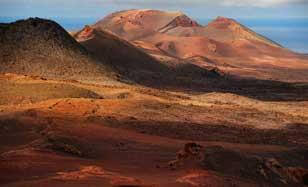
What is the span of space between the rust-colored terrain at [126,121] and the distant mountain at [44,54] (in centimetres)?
6

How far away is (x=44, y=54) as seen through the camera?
3784cm

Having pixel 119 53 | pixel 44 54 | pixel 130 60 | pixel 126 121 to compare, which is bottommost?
pixel 126 121

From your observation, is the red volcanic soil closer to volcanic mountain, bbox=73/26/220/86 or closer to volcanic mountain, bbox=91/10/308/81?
volcanic mountain, bbox=73/26/220/86

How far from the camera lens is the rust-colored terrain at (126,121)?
13.1 m

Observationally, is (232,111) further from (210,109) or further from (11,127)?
(11,127)

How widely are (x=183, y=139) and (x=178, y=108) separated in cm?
685

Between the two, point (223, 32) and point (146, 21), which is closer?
point (223, 32)

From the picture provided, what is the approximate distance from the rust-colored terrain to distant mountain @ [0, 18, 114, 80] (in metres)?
0.06

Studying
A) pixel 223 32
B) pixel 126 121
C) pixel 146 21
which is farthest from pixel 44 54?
pixel 146 21

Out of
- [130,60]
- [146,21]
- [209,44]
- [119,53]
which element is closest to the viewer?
[130,60]

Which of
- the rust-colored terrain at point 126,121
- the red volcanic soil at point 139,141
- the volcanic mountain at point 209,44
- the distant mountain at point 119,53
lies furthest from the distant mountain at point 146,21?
the red volcanic soil at point 139,141

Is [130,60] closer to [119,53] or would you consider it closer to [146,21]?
[119,53]

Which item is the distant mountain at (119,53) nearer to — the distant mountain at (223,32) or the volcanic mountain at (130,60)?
the volcanic mountain at (130,60)

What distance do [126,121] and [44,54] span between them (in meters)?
16.5
